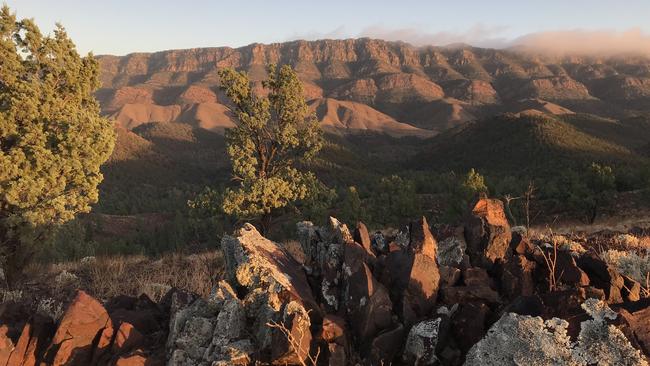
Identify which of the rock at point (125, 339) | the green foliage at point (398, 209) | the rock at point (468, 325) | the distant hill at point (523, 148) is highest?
the rock at point (468, 325)

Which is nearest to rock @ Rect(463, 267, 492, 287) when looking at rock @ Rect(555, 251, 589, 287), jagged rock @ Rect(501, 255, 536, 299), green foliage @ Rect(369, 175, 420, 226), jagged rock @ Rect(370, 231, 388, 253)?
jagged rock @ Rect(501, 255, 536, 299)

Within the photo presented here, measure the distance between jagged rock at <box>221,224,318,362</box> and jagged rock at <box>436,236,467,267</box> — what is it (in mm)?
1538

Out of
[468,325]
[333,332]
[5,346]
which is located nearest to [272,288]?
[333,332]

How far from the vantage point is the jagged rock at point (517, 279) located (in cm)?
594

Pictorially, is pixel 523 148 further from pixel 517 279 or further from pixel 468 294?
pixel 468 294

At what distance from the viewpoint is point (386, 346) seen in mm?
5027

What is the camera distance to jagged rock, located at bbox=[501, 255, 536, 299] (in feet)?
19.5

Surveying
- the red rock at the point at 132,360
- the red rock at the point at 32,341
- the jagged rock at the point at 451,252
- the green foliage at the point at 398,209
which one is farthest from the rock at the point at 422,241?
the green foliage at the point at 398,209

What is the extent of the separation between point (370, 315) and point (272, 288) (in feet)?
4.31

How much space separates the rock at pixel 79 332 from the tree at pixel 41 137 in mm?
7892

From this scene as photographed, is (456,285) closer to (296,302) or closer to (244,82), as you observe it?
(296,302)

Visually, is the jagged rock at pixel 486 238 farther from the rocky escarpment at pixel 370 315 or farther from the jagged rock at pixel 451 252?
the jagged rock at pixel 451 252

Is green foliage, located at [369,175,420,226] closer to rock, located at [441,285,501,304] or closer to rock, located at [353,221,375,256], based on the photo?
rock, located at [353,221,375,256]

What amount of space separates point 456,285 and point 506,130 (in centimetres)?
15553
